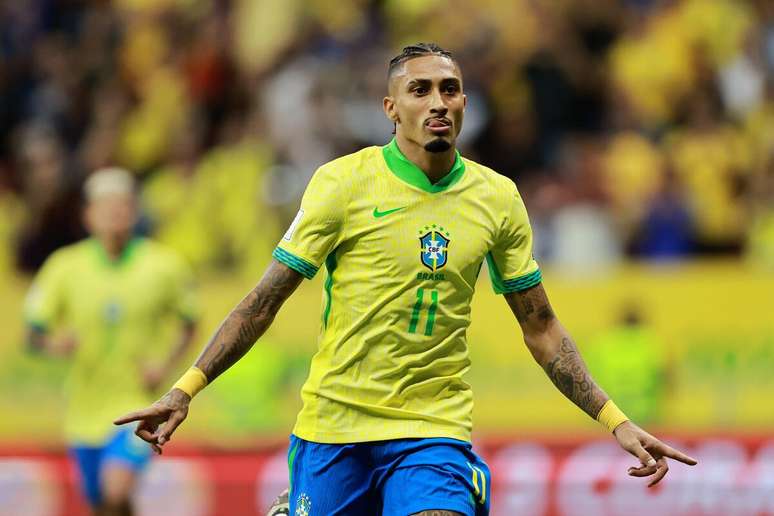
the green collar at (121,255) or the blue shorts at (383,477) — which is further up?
the green collar at (121,255)

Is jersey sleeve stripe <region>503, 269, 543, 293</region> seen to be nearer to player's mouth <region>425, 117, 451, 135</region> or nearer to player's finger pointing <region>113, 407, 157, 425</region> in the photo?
player's mouth <region>425, 117, 451, 135</region>

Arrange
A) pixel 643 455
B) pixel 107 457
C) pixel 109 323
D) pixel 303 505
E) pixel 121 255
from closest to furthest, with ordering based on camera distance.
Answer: pixel 643 455
pixel 303 505
pixel 107 457
pixel 109 323
pixel 121 255

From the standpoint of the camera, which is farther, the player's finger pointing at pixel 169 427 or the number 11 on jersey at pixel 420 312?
the number 11 on jersey at pixel 420 312

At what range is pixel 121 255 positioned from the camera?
994 cm

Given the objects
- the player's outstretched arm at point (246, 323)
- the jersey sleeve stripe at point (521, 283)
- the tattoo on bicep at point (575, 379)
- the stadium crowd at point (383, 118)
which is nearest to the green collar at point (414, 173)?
the jersey sleeve stripe at point (521, 283)

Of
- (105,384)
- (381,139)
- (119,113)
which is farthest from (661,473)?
(119,113)

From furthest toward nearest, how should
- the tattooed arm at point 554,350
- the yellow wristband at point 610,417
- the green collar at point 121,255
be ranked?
1. the green collar at point 121,255
2. the tattooed arm at point 554,350
3. the yellow wristband at point 610,417

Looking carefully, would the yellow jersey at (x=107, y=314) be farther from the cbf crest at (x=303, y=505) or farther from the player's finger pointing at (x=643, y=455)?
the player's finger pointing at (x=643, y=455)

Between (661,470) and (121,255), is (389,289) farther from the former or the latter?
(121,255)

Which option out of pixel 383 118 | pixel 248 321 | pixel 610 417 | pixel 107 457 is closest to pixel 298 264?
pixel 248 321

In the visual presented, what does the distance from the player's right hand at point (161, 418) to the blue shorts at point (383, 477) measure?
0.59 m

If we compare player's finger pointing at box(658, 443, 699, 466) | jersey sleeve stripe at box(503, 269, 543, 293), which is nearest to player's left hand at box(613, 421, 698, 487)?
player's finger pointing at box(658, 443, 699, 466)

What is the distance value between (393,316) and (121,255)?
191 inches

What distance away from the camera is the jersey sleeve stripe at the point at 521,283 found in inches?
223
